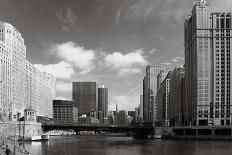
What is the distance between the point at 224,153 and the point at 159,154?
21470mm

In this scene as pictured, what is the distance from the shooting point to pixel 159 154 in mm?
123062

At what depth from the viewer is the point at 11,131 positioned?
18300cm

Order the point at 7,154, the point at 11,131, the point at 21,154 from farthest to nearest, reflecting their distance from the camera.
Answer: the point at 11,131 < the point at 21,154 < the point at 7,154

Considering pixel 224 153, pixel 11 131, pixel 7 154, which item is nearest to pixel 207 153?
pixel 224 153

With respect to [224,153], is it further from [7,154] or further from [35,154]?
[7,154]

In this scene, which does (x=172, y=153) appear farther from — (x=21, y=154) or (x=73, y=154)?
(x=21, y=154)

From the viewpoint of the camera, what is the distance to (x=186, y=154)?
122562 mm

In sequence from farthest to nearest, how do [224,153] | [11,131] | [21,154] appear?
1. [11,131]
2. [224,153]
3. [21,154]

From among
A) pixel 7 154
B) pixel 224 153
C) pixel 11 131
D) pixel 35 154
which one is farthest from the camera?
pixel 11 131

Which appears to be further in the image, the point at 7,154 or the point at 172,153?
the point at 172,153

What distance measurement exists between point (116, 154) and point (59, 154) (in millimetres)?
18256

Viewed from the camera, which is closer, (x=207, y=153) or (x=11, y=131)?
(x=207, y=153)

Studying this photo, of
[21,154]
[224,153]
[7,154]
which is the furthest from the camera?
[224,153]

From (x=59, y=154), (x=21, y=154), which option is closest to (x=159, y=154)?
(x=59, y=154)
